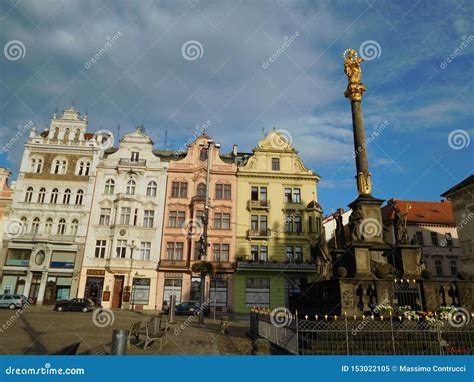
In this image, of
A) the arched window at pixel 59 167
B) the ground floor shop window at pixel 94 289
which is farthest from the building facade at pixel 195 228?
the arched window at pixel 59 167

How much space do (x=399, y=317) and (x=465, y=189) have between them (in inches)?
1158

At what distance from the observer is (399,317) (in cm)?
898

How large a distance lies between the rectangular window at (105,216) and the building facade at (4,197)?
8.67 meters

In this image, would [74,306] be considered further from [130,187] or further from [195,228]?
[130,187]

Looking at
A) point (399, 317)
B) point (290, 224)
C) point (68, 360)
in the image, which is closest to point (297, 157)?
point (290, 224)

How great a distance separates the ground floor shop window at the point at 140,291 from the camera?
1185 inches

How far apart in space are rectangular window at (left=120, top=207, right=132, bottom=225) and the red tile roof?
28432 mm

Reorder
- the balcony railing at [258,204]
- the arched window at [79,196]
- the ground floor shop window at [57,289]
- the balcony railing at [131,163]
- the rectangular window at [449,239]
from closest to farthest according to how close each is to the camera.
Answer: the ground floor shop window at [57,289] → the arched window at [79,196] → the balcony railing at [258,204] → the balcony railing at [131,163] → the rectangular window at [449,239]

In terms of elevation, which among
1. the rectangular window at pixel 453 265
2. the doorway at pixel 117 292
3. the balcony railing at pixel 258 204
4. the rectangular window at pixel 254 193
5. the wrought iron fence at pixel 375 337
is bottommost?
the wrought iron fence at pixel 375 337

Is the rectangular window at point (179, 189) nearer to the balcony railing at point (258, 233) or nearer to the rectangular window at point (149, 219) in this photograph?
the rectangular window at point (149, 219)

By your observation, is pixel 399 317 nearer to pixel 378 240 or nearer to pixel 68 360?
pixel 378 240

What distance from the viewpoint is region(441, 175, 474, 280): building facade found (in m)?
31.5

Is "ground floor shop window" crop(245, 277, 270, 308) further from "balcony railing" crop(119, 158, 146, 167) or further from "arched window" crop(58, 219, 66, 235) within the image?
"arched window" crop(58, 219, 66, 235)

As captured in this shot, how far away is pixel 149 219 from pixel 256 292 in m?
12.5
